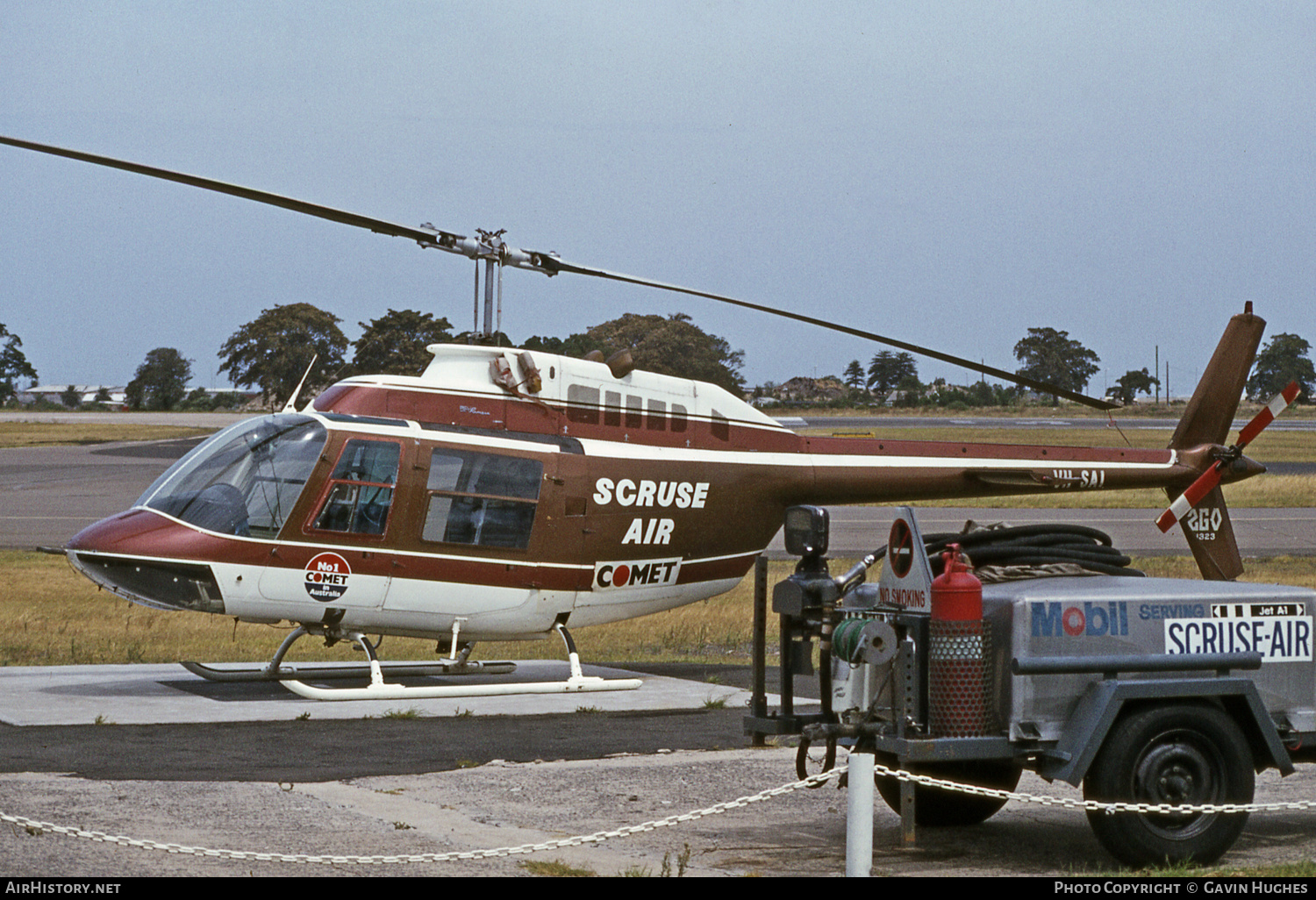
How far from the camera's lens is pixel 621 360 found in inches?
604

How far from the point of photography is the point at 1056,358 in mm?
139250

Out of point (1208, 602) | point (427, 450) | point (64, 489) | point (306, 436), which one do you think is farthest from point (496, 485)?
point (64, 489)

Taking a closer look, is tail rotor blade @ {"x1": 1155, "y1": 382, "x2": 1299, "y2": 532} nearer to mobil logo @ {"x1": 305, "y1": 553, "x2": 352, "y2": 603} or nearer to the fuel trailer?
the fuel trailer

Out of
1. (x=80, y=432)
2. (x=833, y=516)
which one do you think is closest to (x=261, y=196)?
(x=833, y=516)

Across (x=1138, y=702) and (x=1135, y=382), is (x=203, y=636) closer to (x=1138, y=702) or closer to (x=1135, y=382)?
(x=1138, y=702)

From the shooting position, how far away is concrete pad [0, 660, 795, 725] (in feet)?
41.7

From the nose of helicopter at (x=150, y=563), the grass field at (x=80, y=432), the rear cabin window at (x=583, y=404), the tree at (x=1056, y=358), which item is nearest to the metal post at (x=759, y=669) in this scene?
the rear cabin window at (x=583, y=404)

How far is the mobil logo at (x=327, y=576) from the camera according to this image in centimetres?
1377

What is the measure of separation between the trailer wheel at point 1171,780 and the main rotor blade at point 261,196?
829 cm

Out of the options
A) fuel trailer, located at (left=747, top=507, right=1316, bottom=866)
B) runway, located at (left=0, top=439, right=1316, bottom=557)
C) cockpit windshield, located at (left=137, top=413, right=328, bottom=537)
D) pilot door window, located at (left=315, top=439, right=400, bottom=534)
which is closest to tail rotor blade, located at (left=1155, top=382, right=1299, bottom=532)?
fuel trailer, located at (left=747, top=507, right=1316, bottom=866)

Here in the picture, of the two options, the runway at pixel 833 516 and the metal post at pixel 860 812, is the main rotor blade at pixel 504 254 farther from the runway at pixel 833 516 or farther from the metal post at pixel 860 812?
the runway at pixel 833 516

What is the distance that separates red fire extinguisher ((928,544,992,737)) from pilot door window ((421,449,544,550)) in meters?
7.94

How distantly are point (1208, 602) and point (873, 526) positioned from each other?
37.4 meters
